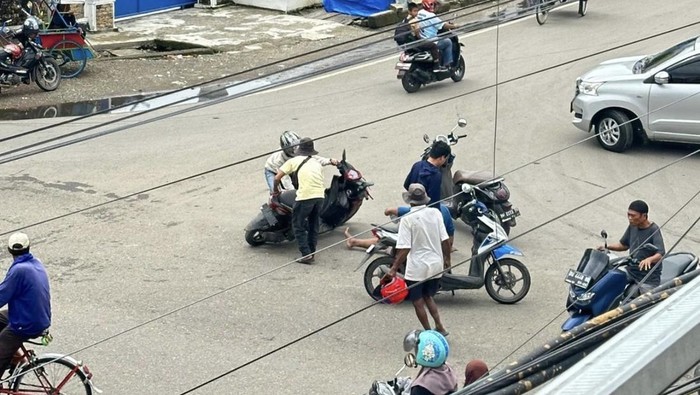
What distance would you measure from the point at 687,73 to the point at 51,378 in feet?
31.4

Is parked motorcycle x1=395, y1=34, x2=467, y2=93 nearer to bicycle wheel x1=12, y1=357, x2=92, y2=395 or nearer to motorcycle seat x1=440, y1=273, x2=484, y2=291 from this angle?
motorcycle seat x1=440, y1=273, x2=484, y2=291

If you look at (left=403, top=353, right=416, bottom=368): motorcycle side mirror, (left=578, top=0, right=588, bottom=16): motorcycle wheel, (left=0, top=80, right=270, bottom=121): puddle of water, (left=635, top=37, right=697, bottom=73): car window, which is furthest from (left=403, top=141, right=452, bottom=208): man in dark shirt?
(left=578, top=0, right=588, bottom=16): motorcycle wheel

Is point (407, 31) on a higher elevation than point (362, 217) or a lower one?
higher

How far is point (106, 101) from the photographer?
17.3 meters

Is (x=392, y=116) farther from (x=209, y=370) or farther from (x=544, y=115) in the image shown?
(x=209, y=370)

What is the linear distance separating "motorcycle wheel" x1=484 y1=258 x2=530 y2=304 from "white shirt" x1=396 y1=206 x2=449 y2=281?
98 cm

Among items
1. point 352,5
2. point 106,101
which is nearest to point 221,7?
point 352,5

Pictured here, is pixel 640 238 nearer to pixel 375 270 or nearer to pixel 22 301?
pixel 375 270

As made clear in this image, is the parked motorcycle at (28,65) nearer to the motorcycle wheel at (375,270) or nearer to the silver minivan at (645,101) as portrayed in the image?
the silver minivan at (645,101)

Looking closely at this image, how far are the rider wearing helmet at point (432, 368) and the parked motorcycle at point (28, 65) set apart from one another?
1145 cm

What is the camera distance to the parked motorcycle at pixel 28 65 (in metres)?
16.8

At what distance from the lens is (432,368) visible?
7137mm

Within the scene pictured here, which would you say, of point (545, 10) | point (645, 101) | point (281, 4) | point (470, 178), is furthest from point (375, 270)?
point (281, 4)

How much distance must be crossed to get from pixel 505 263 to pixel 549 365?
631 centimetres
